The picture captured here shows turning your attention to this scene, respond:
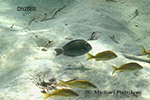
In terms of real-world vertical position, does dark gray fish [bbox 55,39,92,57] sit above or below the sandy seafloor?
above

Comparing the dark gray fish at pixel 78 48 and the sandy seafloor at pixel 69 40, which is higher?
the dark gray fish at pixel 78 48

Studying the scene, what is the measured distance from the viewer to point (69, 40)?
4934 millimetres

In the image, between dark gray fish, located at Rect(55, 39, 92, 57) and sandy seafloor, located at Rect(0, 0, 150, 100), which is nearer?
sandy seafloor, located at Rect(0, 0, 150, 100)

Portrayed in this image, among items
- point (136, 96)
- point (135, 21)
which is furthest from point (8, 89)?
point (135, 21)

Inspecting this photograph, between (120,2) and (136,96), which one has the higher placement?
(120,2)

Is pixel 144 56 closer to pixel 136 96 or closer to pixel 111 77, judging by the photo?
pixel 111 77

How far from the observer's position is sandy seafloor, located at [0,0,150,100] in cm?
284

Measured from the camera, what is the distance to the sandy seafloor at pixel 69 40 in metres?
2.84

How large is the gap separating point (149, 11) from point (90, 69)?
289 inches

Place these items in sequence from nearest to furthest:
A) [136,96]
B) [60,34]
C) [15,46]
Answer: [136,96]
[15,46]
[60,34]

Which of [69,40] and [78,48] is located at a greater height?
[78,48]

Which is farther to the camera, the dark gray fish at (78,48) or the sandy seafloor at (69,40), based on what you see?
the dark gray fish at (78,48)

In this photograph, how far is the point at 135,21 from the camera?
24.8ft

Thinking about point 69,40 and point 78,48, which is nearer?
point 78,48
